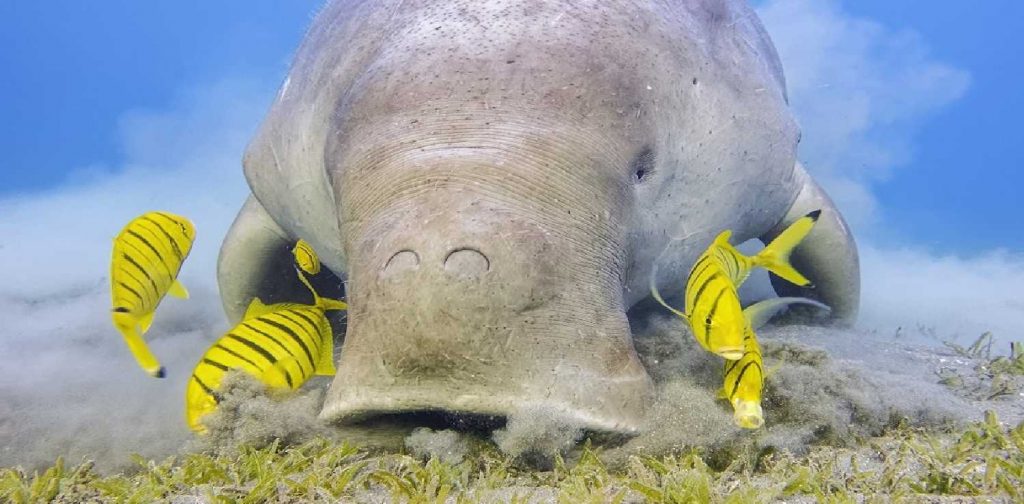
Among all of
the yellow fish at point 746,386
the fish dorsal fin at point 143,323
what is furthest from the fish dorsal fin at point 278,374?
the yellow fish at point 746,386

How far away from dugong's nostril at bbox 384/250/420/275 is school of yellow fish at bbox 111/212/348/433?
3.03 feet

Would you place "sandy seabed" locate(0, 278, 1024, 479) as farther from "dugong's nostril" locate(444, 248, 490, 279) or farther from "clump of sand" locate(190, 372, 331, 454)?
"dugong's nostril" locate(444, 248, 490, 279)

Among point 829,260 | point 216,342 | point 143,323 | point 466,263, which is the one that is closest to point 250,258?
point 143,323

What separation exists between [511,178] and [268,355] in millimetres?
→ 1319

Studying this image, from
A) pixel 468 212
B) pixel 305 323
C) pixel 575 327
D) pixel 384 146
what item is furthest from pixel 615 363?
pixel 305 323

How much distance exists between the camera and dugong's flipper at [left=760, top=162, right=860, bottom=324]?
5566mm

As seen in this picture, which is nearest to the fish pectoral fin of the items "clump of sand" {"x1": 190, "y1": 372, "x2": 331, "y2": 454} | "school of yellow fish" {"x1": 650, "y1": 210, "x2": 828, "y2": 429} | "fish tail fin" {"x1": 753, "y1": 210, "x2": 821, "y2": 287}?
"clump of sand" {"x1": 190, "y1": 372, "x2": 331, "y2": 454}

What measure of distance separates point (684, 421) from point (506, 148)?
1.18 m

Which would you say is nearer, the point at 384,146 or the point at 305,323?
the point at 384,146

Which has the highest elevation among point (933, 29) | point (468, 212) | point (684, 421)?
point (933, 29)

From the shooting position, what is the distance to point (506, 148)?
279cm

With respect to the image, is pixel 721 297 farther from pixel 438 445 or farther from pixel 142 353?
pixel 142 353

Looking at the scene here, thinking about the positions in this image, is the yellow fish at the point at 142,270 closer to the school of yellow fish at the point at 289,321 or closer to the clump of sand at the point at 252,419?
the school of yellow fish at the point at 289,321

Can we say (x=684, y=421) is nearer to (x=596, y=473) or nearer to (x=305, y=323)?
(x=596, y=473)
